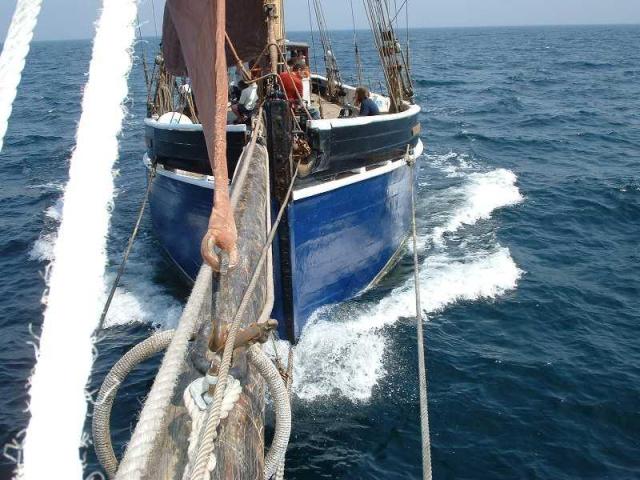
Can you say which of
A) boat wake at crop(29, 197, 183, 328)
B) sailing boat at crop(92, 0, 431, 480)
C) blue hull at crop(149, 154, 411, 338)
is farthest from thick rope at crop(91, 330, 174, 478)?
boat wake at crop(29, 197, 183, 328)

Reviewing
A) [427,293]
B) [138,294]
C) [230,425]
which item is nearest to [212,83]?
[230,425]

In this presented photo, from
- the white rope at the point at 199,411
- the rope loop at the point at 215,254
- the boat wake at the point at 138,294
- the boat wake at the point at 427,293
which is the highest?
the rope loop at the point at 215,254

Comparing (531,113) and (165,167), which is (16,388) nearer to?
(165,167)

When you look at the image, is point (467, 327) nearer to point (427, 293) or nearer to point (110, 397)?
point (427, 293)

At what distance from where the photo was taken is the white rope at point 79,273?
1.36 meters

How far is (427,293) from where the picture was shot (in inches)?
406

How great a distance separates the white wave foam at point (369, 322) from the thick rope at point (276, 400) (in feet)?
15.3

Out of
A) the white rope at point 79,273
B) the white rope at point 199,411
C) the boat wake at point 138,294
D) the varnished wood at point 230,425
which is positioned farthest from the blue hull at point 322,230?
the white rope at point 79,273

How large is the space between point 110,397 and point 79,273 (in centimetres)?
113

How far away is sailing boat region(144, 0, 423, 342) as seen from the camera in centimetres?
744

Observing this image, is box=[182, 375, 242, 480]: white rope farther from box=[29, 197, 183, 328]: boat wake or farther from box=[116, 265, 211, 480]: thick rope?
box=[29, 197, 183, 328]: boat wake

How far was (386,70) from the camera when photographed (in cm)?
1104

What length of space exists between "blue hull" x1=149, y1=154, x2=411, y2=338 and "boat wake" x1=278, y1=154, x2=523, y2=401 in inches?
16.9

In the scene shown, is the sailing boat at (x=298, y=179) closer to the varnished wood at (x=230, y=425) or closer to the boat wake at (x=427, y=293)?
the boat wake at (x=427, y=293)
